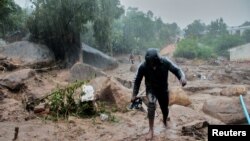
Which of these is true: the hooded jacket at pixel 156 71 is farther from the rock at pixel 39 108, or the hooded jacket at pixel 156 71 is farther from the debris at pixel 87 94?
the rock at pixel 39 108

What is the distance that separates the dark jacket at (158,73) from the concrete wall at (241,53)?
1394 inches

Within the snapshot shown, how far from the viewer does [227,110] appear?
359 inches

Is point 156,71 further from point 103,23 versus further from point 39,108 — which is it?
point 103,23

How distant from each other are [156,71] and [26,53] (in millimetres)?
13155

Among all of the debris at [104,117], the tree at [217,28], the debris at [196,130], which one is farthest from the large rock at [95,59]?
the tree at [217,28]

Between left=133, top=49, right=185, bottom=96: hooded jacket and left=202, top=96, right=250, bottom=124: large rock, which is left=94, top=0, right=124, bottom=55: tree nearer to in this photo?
left=202, top=96, right=250, bottom=124: large rock

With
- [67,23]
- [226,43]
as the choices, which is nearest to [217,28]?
[226,43]

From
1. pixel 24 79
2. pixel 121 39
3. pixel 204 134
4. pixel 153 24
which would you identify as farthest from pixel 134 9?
pixel 204 134

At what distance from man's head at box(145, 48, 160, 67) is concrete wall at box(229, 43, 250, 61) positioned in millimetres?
35683

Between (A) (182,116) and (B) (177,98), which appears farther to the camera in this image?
(B) (177,98)

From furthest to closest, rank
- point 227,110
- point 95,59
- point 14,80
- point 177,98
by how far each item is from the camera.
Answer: point 95,59 < point 177,98 < point 14,80 < point 227,110

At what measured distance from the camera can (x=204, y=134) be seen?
21.2 feet

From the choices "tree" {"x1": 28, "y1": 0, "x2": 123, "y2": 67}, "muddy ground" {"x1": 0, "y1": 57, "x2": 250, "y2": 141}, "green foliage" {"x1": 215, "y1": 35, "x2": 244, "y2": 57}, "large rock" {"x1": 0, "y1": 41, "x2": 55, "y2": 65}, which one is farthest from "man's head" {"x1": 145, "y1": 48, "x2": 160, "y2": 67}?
"green foliage" {"x1": 215, "y1": 35, "x2": 244, "y2": 57}

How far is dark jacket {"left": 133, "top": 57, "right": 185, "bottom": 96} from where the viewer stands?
564cm
